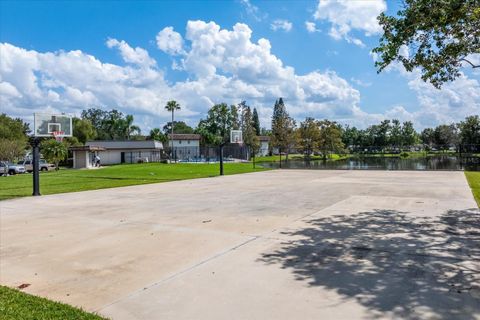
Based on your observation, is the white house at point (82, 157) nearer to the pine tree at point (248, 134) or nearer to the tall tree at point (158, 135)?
the pine tree at point (248, 134)

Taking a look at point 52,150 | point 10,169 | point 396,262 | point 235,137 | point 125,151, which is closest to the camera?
point 396,262

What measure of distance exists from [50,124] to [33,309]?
631 inches

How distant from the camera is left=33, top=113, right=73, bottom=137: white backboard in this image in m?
16.6

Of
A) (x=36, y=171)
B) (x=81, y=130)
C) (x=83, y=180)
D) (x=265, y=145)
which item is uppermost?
(x=81, y=130)

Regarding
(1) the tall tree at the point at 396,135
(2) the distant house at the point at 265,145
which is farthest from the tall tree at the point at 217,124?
(1) the tall tree at the point at 396,135

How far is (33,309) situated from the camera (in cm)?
352

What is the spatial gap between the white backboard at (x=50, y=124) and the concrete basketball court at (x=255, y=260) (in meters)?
8.05

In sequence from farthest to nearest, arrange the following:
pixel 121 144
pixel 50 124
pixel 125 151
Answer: pixel 121 144
pixel 125 151
pixel 50 124

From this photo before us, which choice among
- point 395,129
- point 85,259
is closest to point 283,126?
point 395,129

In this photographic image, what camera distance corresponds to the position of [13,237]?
6.83 m

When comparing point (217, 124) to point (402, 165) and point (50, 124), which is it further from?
point (50, 124)

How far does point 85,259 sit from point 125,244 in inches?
34.5

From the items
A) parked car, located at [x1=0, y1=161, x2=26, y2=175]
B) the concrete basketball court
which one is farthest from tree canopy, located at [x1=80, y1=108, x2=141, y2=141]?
the concrete basketball court

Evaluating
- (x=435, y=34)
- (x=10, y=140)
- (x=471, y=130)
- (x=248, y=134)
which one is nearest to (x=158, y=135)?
(x=248, y=134)
